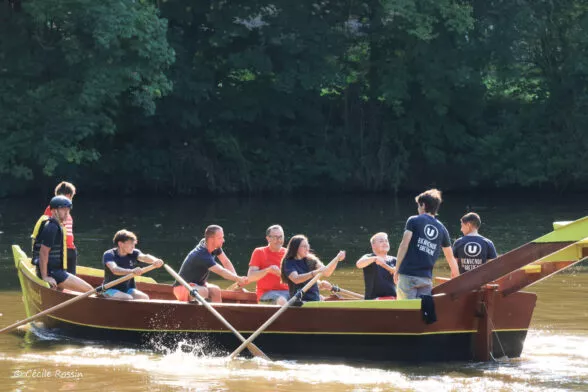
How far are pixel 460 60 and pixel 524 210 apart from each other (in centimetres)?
802

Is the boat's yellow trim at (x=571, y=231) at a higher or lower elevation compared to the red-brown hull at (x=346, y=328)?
higher

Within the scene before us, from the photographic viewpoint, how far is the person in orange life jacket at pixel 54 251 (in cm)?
1502

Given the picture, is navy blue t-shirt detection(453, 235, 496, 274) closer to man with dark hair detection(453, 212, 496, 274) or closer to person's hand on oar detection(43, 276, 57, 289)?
man with dark hair detection(453, 212, 496, 274)

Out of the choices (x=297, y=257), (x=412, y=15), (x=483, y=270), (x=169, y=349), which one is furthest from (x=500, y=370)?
(x=412, y=15)

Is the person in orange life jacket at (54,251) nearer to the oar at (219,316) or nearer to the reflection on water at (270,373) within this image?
the reflection on water at (270,373)

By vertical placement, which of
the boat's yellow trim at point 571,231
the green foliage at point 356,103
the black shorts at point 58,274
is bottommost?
the black shorts at point 58,274

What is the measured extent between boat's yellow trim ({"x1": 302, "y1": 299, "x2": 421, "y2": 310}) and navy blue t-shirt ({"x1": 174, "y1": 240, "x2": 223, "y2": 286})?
66.2 inches

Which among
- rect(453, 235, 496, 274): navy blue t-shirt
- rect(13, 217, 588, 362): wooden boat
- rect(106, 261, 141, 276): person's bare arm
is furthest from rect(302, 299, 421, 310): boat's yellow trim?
rect(106, 261, 141, 276): person's bare arm

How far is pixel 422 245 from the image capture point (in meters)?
12.9

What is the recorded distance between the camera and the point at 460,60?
132 ft

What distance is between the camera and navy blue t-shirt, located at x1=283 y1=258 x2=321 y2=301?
45.2ft

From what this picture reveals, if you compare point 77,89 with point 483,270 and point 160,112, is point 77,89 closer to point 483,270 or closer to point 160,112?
point 160,112

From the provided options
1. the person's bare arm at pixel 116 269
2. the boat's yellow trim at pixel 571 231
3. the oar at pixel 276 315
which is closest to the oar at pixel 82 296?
the person's bare arm at pixel 116 269

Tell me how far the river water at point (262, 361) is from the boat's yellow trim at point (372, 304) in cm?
62
